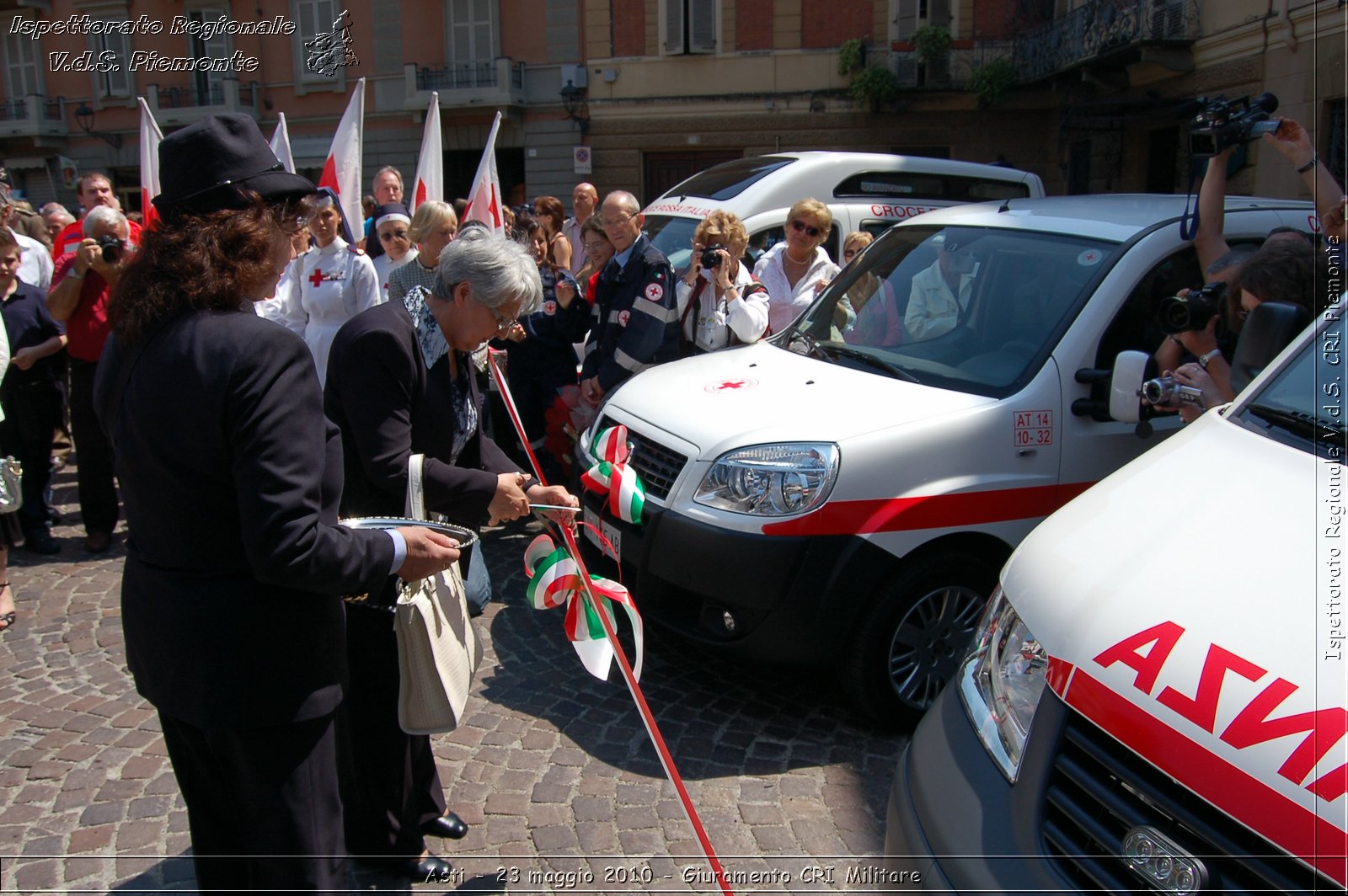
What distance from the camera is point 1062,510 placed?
243cm

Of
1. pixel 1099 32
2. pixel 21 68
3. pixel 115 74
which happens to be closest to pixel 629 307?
pixel 1099 32

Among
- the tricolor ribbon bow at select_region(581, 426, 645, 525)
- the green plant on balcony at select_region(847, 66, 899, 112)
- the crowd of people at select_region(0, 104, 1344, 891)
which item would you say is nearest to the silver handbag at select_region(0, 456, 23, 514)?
the crowd of people at select_region(0, 104, 1344, 891)

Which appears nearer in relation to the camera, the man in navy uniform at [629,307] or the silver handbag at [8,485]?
the silver handbag at [8,485]

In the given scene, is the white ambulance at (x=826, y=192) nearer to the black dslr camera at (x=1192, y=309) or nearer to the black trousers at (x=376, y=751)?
the black dslr camera at (x=1192, y=309)

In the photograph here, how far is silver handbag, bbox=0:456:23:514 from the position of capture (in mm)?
4414

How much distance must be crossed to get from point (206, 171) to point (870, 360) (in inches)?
113

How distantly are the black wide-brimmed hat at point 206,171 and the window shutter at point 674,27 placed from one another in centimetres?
2312

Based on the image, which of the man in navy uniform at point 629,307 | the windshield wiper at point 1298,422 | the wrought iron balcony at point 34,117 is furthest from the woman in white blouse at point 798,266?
the wrought iron balcony at point 34,117

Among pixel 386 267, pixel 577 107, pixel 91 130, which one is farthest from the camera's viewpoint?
pixel 91 130

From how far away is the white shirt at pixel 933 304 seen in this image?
14.0ft

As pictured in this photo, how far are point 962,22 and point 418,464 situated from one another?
23173 mm

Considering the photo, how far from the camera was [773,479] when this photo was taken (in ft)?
11.6

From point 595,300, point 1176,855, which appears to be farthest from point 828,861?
point 595,300

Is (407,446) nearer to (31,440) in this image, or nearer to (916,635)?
(916,635)
